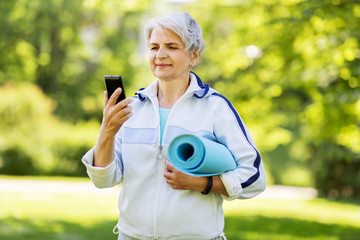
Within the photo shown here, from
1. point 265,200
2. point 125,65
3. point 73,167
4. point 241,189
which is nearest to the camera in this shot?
point 241,189

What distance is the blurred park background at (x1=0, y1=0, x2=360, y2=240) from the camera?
8.24 m

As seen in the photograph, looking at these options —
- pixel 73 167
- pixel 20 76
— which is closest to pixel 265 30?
pixel 73 167

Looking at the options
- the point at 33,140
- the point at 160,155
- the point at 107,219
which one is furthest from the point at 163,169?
the point at 33,140

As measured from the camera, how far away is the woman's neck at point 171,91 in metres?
2.61

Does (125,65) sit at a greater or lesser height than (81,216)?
Answer: greater

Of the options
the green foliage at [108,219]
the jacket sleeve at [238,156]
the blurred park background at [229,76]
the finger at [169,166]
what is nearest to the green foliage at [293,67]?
the blurred park background at [229,76]

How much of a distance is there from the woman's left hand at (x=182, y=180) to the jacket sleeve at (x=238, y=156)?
0.35 feet

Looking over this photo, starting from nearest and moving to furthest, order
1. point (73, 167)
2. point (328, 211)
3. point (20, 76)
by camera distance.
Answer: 1. point (328, 211)
2. point (73, 167)
3. point (20, 76)

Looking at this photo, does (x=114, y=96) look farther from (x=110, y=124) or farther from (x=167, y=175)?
(x=167, y=175)

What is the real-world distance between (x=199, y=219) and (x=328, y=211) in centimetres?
1243

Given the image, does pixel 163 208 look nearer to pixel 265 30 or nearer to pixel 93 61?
pixel 265 30

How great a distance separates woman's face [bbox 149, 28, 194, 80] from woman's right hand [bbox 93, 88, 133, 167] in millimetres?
227

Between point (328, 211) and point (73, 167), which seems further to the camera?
point (73, 167)

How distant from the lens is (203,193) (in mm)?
2402
